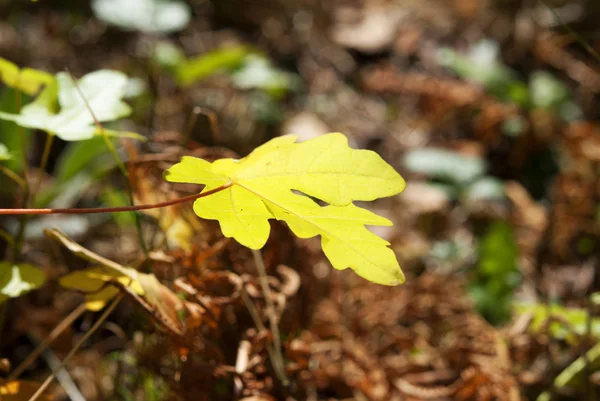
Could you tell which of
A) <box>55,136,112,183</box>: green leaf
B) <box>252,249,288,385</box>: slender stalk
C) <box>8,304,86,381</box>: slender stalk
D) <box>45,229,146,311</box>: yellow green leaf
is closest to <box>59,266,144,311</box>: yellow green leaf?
<box>45,229,146,311</box>: yellow green leaf

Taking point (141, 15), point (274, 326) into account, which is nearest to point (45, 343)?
point (274, 326)

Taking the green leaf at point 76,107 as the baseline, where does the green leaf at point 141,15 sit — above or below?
below

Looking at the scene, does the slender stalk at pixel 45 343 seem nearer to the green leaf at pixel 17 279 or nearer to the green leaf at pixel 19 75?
the green leaf at pixel 17 279

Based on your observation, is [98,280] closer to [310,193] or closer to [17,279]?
[17,279]

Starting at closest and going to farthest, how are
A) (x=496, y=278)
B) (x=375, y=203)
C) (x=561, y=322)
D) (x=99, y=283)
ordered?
(x=99, y=283), (x=561, y=322), (x=496, y=278), (x=375, y=203)

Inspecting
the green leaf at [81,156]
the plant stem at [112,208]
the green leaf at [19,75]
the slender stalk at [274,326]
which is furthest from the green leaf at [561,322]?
the green leaf at [81,156]

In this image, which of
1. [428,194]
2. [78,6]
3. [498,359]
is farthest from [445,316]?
[78,6]

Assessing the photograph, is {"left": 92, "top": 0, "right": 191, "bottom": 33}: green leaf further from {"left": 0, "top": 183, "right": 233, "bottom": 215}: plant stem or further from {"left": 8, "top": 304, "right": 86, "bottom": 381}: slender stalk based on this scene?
{"left": 0, "top": 183, "right": 233, "bottom": 215}: plant stem
